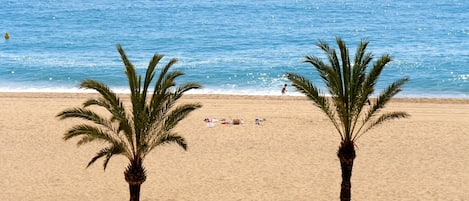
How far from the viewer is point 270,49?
2381 inches

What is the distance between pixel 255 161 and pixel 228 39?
39558mm

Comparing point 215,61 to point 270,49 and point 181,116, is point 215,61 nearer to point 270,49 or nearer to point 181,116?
point 270,49

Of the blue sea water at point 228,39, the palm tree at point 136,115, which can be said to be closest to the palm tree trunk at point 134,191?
the palm tree at point 136,115

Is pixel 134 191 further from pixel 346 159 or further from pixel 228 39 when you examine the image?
A: pixel 228 39

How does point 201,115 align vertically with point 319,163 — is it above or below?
above

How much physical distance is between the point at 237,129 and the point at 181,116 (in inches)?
460

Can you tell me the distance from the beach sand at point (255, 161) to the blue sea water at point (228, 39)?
10531mm

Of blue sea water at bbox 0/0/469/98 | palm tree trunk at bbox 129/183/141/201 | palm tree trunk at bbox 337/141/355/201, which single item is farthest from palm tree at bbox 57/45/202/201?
blue sea water at bbox 0/0/469/98

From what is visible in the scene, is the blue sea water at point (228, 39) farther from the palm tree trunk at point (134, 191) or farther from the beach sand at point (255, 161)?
the palm tree trunk at point (134, 191)

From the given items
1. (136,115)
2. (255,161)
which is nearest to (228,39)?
(255,161)

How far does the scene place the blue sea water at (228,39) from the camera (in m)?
48.9

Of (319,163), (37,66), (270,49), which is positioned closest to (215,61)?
(270,49)

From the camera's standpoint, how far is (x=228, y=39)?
66.8 metres

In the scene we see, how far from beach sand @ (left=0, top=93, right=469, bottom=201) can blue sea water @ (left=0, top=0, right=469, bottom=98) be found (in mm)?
10531
